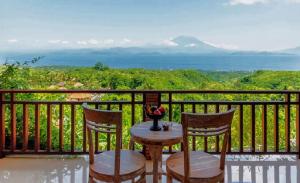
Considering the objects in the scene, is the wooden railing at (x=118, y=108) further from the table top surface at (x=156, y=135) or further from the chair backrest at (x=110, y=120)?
the chair backrest at (x=110, y=120)

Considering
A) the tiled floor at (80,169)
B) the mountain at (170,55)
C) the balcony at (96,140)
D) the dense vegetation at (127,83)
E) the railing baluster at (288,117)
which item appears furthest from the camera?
the mountain at (170,55)

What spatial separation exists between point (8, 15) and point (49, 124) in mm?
6618

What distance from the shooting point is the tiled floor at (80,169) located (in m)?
3.22

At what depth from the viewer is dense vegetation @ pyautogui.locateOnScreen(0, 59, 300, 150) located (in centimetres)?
443

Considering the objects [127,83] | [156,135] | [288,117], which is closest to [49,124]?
[156,135]

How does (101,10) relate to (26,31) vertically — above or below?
above

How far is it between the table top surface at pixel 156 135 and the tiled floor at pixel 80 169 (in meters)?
0.79

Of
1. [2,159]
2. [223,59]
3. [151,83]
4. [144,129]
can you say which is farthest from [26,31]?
[144,129]

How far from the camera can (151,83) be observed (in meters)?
7.04

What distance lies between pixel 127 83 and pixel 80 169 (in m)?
3.98

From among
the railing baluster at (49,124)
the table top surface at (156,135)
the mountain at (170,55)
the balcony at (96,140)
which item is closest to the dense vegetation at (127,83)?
the balcony at (96,140)

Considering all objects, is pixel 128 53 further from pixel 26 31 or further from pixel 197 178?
pixel 197 178

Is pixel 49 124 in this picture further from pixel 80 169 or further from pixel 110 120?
pixel 110 120

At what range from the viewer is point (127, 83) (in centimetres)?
731
